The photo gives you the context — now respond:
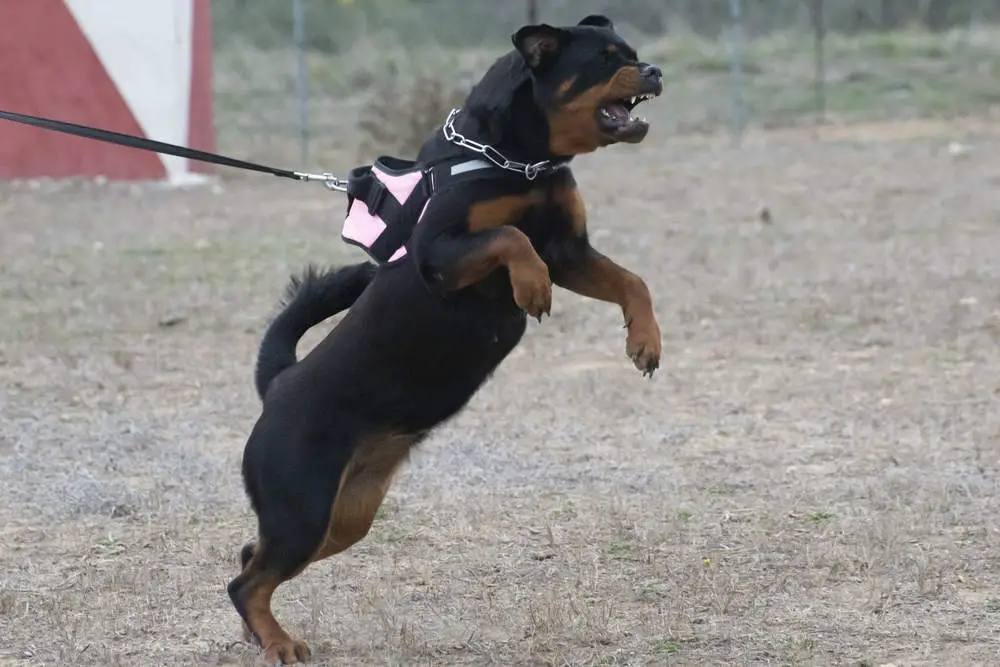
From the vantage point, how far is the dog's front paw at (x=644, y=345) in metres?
4.16

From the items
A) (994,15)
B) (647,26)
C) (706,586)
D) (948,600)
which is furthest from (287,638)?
(994,15)

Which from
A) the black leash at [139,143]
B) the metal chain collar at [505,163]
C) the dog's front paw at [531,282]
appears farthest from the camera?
the black leash at [139,143]

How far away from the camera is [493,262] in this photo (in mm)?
3953

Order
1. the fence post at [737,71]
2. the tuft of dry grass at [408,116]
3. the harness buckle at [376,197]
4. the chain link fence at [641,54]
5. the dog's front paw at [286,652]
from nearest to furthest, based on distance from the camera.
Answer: the dog's front paw at [286,652]
the harness buckle at [376,197]
the tuft of dry grass at [408,116]
the fence post at [737,71]
the chain link fence at [641,54]

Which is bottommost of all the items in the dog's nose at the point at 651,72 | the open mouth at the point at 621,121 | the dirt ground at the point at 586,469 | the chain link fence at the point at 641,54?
the dirt ground at the point at 586,469

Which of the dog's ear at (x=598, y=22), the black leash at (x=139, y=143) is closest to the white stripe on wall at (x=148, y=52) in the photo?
the black leash at (x=139, y=143)

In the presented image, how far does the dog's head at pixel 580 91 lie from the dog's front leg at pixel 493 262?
32 cm

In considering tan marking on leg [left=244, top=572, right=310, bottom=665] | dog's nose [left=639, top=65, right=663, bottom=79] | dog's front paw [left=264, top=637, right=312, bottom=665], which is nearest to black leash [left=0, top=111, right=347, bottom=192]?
dog's nose [left=639, top=65, right=663, bottom=79]

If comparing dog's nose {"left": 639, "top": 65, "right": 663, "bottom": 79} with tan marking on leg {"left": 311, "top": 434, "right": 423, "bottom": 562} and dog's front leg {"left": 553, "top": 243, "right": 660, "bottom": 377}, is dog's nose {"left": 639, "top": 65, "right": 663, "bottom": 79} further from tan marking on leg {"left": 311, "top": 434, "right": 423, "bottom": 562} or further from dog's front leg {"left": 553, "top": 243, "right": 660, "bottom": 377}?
tan marking on leg {"left": 311, "top": 434, "right": 423, "bottom": 562}

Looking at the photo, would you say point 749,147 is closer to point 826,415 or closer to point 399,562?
point 826,415

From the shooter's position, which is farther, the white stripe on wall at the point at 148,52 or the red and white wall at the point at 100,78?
the white stripe on wall at the point at 148,52

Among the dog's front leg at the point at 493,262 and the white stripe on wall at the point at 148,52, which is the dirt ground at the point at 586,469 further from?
the white stripe on wall at the point at 148,52

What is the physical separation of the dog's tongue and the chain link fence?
39.3 ft

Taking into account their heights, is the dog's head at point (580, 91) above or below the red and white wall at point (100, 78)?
below
